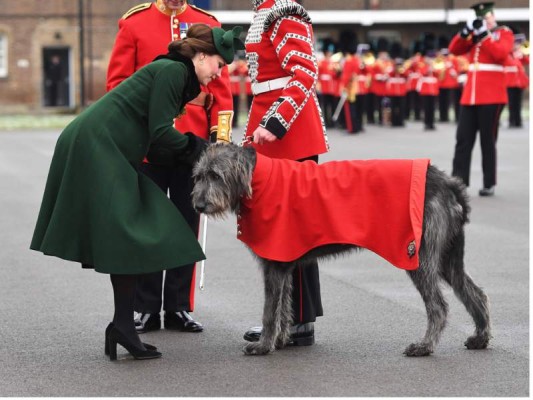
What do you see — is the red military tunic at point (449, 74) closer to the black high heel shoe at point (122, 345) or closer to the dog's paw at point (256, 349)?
the dog's paw at point (256, 349)

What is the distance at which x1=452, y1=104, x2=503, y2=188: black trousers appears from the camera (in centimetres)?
1504

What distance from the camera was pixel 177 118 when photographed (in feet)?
24.0

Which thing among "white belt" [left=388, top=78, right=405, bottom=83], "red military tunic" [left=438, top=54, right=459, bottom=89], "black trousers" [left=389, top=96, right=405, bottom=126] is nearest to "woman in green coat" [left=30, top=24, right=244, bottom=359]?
"black trousers" [left=389, top=96, right=405, bottom=126]

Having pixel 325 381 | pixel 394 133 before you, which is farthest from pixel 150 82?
pixel 394 133

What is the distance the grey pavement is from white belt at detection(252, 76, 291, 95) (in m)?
1.35

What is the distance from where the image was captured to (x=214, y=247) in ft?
36.7

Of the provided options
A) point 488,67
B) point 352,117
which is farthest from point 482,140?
point 352,117

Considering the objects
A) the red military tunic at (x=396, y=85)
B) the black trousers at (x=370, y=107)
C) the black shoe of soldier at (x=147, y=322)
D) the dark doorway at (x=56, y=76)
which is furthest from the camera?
the dark doorway at (x=56, y=76)

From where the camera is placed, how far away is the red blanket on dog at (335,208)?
252 inches

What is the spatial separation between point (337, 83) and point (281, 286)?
27.2 metres

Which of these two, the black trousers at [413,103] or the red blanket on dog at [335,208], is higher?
the red blanket on dog at [335,208]

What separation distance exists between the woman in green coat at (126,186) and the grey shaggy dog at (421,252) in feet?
0.68

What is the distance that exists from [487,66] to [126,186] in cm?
976

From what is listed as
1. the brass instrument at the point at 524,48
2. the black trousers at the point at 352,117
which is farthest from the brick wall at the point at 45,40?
the black trousers at the point at 352,117
